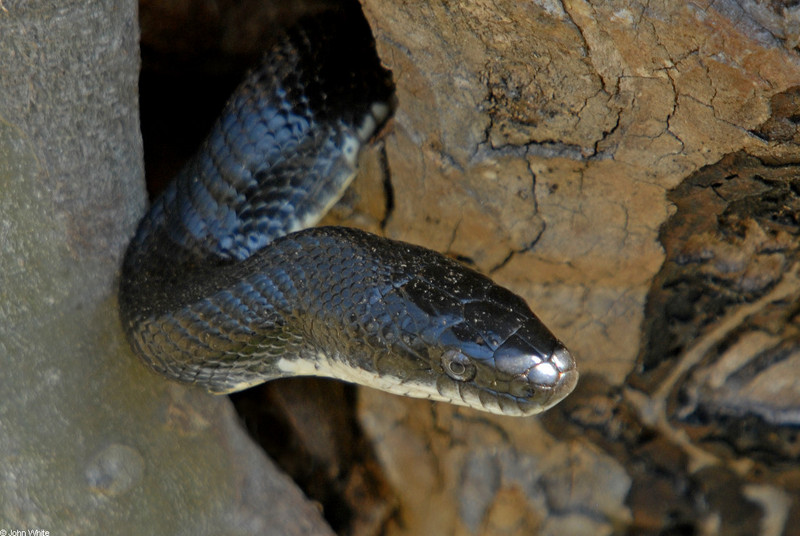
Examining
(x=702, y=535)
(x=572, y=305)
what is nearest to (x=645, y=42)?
(x=572, y=305)

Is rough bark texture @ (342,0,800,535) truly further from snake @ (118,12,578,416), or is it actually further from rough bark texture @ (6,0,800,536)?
snake @ (118,12,578,416)

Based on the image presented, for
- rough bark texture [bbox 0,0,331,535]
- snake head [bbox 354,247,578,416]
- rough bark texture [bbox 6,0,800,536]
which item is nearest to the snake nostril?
snake head [bbox 354,247,578,416]

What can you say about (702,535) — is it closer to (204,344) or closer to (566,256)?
(566,256)

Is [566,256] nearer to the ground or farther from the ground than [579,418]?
farther from the ground

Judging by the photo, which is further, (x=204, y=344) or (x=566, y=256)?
(x=566, y=256)

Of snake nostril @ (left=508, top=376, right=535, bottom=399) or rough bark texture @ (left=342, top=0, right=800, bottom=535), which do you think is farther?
snake nostril @ (left=508, top=376, right=535, bottom=399)

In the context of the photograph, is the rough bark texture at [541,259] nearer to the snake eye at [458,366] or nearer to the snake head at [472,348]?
the snake head at [472,348]

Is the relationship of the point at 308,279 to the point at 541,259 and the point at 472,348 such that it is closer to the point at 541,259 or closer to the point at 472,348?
the point at 472,348

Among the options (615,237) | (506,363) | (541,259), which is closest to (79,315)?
(506,363)
